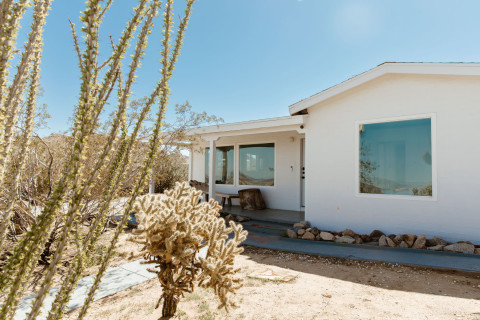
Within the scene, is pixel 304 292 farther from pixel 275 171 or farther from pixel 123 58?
pixel 275 171

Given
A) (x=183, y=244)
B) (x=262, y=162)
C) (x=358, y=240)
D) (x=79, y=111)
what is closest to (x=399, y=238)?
(x=358, y=240)

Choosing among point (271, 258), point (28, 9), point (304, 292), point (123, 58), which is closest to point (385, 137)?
point (271, 258)

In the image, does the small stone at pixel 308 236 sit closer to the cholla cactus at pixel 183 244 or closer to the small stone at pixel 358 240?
the small stone at pixel 358 240

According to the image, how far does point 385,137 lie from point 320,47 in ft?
20.4

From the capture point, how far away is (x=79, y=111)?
1.33 meters

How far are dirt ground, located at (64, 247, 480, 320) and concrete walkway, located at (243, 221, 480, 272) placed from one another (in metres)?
0.15

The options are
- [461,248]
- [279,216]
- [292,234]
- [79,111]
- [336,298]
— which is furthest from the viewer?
[279,216]

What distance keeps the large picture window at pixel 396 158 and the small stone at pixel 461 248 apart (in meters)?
1.05

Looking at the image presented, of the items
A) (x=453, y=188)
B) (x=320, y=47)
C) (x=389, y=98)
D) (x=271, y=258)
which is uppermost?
(x=320, y=47)

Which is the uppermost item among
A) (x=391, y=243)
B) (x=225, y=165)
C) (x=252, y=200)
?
(x=225, y=165)

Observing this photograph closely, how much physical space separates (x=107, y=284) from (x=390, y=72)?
22.7 feet

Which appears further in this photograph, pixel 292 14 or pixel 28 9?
pixel 292 14

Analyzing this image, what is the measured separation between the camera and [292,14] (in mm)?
8719

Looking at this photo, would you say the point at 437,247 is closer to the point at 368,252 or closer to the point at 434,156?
the point at 368,252
